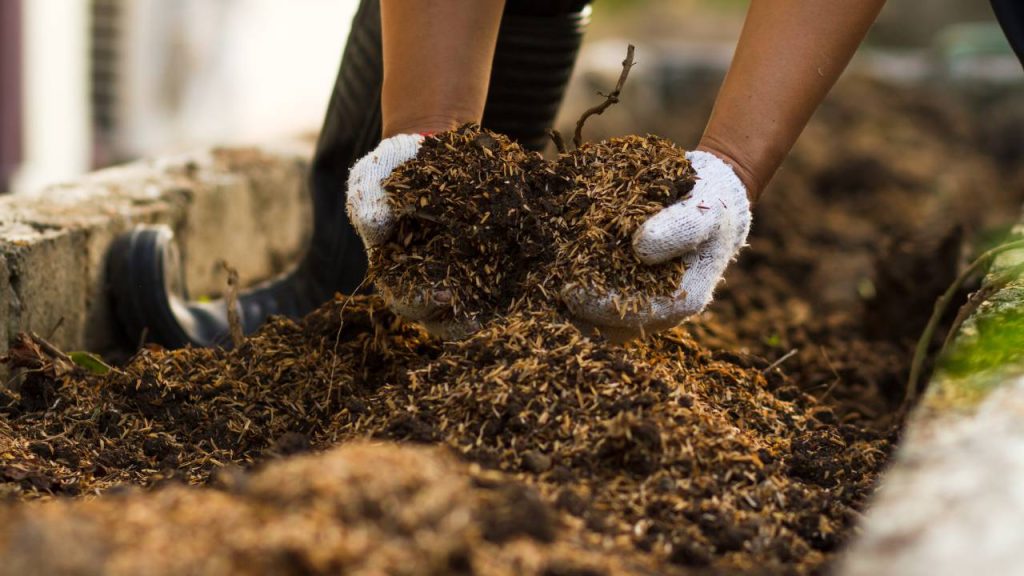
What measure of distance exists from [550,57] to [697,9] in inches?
593

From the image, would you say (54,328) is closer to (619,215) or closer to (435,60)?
(435,60)

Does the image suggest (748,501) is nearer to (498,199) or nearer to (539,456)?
(539,456)

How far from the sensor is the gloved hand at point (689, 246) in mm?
1713

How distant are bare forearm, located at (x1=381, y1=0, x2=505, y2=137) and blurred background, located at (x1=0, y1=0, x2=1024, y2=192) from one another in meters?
2.99

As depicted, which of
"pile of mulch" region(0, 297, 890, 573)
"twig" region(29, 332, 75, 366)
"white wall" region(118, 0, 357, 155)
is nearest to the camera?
"pile of mulch" region(0, 297, 890, 573)

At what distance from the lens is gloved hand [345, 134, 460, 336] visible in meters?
1.81

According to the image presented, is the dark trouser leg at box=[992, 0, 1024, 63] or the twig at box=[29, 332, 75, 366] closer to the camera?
the twig at box=[29, 332, 75, 366]

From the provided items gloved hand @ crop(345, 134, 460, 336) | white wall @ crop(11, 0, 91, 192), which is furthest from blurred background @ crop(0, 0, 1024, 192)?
gloved hand @ crop(345, 134, 460, 336)

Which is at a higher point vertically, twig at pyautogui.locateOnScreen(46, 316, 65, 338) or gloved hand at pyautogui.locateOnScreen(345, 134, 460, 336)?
gloved hand at pyautogui.locateOnScreen(345, 134, 460, 336)

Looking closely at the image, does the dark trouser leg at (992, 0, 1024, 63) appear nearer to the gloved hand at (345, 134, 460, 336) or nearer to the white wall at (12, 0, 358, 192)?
the gloved hand at (345, 134, 460, 336)

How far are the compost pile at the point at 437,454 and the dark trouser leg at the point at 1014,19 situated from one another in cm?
81

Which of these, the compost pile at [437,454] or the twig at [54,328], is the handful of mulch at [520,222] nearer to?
the compost pile at [437,454]

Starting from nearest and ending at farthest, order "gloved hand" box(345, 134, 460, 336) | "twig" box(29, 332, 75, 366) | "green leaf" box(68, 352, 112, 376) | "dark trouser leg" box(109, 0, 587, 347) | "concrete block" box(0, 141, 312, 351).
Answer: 1. "gloved hand" box(345, 134, 460, 336)
2. "twig" box(29, 332, 75, 366)
3. "green leaf" box(68, 352, 112, 376)
4. "concrete block" box(0, 141, 312, 351)
5. "dark trouser leg" box(109, 0, 587, 347)

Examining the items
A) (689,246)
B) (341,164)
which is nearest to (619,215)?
(689,246)
